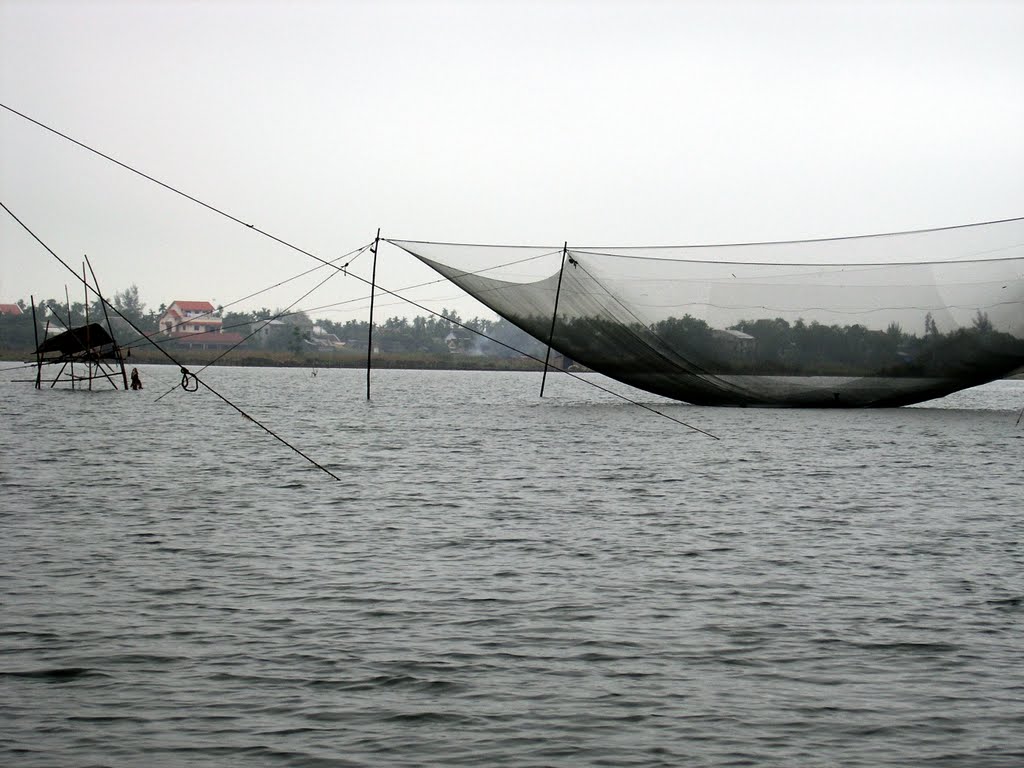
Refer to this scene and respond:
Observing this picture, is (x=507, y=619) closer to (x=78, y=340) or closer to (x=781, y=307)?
(x=781, y=307)

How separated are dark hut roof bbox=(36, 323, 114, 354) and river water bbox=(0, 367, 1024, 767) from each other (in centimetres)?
1930

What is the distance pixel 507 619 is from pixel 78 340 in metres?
29.5

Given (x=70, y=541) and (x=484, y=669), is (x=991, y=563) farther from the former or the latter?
(x=70, y=541)

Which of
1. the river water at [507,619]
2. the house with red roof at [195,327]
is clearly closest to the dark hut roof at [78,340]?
the river water at [507,619]

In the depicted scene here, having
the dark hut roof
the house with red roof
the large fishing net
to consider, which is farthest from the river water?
the house with red roof

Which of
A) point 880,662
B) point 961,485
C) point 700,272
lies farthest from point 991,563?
point 700,272

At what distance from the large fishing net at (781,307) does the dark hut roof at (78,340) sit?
15.5m

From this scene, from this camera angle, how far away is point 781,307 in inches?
886

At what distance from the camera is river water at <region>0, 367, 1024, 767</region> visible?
4.63 metres

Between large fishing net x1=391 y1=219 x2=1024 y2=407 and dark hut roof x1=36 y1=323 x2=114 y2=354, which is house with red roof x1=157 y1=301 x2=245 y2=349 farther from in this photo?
large fishing net x1=391 y1=219 x2=1024 y2=407

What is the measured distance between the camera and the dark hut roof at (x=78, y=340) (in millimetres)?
32750

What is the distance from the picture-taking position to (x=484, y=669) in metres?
5.54

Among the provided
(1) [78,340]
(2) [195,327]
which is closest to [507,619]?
(1) [78,340]

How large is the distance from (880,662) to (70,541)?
19.4 ft
